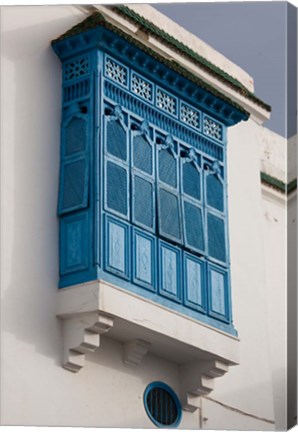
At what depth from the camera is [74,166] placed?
14523mm

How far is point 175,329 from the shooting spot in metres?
14.7

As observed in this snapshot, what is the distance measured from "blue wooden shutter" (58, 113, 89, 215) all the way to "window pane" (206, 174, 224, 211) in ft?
4.57

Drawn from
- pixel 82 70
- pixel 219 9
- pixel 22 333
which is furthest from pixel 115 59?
pixel 22 333

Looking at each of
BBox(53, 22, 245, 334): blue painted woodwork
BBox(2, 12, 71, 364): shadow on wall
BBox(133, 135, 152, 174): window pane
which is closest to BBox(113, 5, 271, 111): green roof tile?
BBox(53, 22, 245, 334): blue painted woodwork

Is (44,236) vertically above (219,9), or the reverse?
(219,9)

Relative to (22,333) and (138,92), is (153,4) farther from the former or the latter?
(22,333)

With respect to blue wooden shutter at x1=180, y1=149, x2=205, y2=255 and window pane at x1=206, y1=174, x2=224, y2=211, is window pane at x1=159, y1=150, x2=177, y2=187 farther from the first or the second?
window pane at x1=206, y1=174, x2=224, y2=211

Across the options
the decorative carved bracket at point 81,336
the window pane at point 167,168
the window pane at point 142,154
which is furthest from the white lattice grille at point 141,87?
the decorative carved bracket at point 81,336

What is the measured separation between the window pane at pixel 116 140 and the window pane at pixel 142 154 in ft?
0.45

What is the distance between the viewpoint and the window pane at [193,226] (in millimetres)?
15094

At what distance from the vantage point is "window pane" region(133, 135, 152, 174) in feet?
48.6

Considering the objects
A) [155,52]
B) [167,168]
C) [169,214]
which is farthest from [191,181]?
[155,52]

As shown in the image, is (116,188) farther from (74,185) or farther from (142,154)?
(142,154)

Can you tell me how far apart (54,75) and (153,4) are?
1.34 meters
